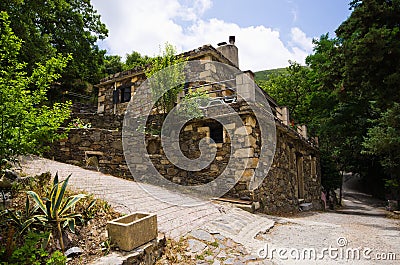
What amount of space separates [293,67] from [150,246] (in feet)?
65.5

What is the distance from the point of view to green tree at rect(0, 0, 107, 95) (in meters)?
10.9

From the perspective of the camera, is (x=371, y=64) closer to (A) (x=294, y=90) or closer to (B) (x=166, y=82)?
(B) (x=166, y=82)

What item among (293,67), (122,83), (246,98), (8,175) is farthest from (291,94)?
A: (8,175)

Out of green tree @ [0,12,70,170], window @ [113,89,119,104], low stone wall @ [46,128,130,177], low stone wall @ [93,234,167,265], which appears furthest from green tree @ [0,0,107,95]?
low stone wall @ [93,234,167,265]

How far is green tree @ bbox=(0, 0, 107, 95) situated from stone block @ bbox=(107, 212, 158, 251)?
9848 millimetres

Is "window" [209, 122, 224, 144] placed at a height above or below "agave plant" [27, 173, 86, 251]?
above

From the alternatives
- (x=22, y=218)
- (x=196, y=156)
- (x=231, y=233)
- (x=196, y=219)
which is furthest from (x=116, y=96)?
(x=22, y=218)

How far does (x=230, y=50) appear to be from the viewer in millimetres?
11625

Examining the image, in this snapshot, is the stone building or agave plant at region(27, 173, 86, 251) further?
the stone building

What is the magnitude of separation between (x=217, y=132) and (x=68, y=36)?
1239 cm

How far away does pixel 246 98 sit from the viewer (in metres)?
6.70

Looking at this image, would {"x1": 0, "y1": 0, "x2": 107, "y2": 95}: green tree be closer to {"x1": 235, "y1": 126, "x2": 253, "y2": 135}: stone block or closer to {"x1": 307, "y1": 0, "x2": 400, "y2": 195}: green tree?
{"x1": 235, "y1": 126, "x2": 253, "y2": 135}: stone block

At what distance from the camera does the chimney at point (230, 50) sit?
37.9 ft

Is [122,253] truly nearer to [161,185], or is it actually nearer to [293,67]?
[161,185]
